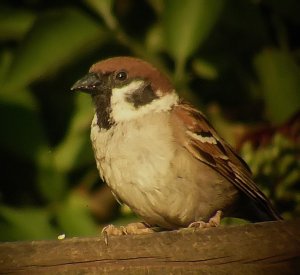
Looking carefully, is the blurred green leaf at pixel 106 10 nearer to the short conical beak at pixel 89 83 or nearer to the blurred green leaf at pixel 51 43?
the blurred green leaf at pixel 51 43

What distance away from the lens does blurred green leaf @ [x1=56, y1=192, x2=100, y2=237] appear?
9.33 ft

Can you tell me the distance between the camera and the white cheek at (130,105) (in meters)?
2.39

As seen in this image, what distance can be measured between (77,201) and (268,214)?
75 centimetres

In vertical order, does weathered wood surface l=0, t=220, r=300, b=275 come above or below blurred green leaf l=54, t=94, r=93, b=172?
above

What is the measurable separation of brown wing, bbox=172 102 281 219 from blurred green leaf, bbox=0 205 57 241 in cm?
54

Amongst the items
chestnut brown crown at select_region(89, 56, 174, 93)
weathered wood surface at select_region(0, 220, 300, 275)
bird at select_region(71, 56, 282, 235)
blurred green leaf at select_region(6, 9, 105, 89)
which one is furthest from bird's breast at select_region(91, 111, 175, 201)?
blurred green leaf at select_region(6, 9, 105, 89)

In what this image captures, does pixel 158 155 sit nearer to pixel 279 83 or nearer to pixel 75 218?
pixel 75 218

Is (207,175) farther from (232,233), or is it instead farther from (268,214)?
(232,233)

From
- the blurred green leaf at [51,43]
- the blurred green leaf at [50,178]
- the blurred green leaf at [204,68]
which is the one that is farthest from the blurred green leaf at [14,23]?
the blurred green leaf at [204,68]

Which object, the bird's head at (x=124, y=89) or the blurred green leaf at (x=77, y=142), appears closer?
the bird's head at (x=124, y=89)

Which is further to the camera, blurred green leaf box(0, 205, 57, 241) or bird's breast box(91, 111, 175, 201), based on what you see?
blurred green leaf box(0, 205, 57, 241)

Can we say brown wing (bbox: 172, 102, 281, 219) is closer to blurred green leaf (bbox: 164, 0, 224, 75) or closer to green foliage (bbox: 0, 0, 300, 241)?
green foliage (bbox: 0, 0, 300, 241)

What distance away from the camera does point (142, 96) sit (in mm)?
2449

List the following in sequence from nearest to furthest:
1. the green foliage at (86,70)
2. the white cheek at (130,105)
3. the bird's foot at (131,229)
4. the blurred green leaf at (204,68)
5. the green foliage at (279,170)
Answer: the bird's foot at (131,229) < the white cheek at (130,105) < the green foliage at (279,170) < the green foliage at (86,70) < the blurred green leaf at (204,68)
